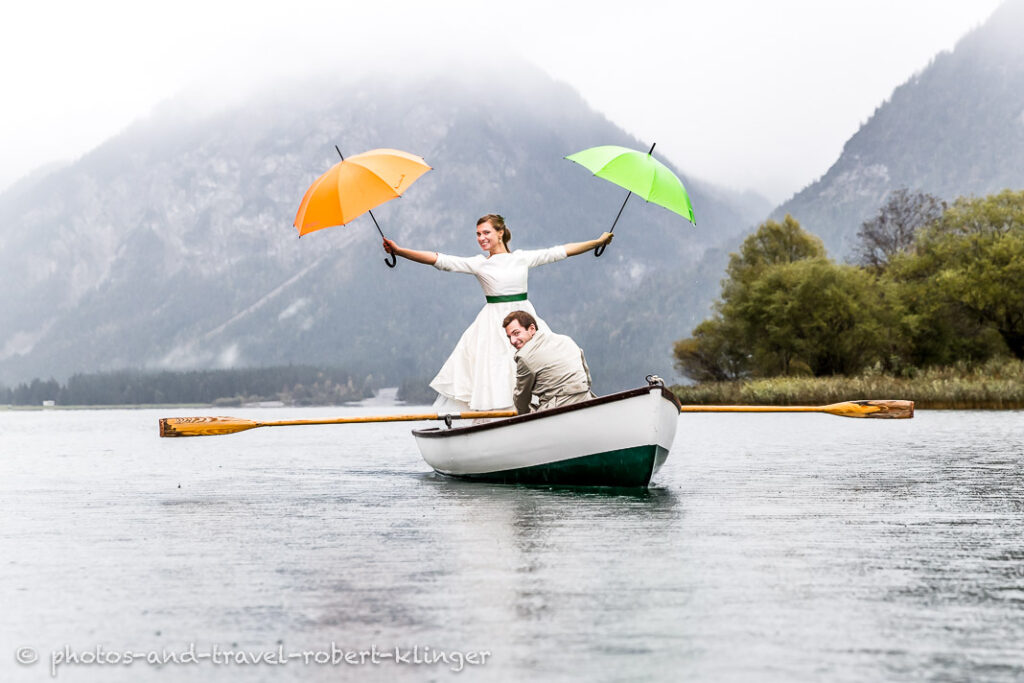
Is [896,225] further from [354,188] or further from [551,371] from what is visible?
[354,188]

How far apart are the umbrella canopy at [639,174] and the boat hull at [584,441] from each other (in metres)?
2.60

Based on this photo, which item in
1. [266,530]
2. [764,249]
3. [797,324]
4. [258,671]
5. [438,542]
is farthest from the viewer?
[764,249]

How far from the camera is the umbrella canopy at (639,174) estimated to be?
15242 mm

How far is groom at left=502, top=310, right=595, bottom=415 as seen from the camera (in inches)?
575

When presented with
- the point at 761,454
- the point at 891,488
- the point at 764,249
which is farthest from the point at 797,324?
the point at 891,488

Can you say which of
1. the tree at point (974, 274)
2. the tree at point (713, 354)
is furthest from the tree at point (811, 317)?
the tree at point (713, 354)

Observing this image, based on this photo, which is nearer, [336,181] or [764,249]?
[336,181]

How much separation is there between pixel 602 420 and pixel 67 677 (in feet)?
28.9

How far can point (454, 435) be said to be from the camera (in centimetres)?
1634

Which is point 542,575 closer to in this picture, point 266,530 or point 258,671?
point 258,671

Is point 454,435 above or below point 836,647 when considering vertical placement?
above

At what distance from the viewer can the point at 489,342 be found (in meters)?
16.0

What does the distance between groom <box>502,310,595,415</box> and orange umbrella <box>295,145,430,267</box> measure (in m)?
2.11

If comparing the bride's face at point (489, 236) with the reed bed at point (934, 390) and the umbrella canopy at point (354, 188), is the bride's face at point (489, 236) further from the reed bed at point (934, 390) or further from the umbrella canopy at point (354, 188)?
the reed bed at point (934, 390)
